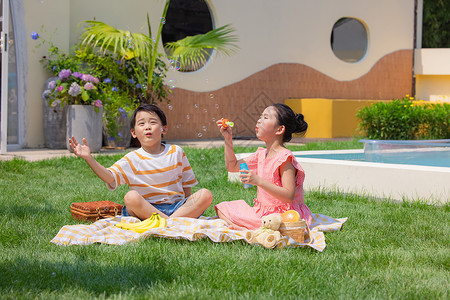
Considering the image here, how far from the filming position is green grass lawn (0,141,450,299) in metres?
2.15

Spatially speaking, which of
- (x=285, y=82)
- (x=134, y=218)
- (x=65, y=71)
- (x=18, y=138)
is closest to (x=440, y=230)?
(x=134, y=218)

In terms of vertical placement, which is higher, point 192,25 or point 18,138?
point 192,25

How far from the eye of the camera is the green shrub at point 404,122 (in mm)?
8297

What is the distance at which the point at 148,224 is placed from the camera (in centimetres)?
315

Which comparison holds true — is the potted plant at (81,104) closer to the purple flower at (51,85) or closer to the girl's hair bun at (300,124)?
the purple flower at (51,85)

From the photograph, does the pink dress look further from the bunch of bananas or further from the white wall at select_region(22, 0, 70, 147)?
the white wall at select_region(22, 0, 70, 147)

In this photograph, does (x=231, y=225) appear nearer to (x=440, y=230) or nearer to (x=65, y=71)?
(x=440, y=230)

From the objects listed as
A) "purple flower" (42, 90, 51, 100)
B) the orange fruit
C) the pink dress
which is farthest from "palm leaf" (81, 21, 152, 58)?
the orange fruit

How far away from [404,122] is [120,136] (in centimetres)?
402

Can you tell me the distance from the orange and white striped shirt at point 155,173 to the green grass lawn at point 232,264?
456 mm

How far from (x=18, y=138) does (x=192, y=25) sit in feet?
12.2

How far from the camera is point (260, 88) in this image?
10914 millimetres

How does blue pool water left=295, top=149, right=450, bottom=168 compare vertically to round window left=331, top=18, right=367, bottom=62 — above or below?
below

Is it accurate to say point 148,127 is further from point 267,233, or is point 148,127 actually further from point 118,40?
point 118,40
